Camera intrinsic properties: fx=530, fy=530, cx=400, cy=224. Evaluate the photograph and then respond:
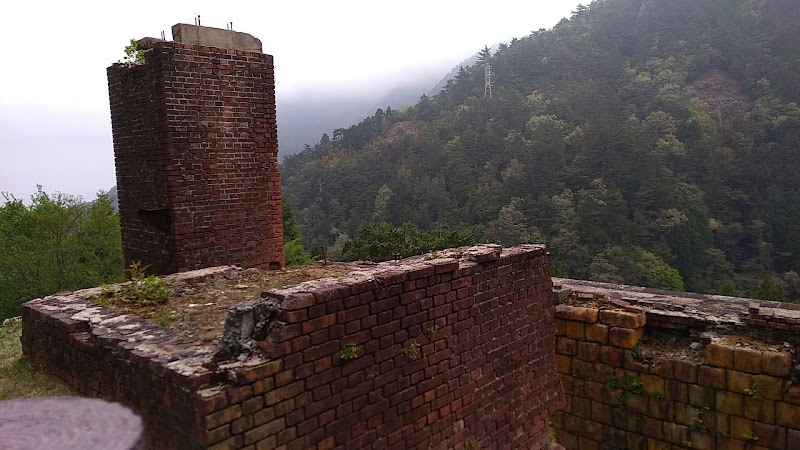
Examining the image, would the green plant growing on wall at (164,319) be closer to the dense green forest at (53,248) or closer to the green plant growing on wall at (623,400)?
the green plant growing on wall at (623,400)

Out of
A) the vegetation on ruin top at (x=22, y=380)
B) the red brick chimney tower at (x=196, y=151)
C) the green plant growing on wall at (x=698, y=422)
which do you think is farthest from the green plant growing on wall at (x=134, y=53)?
the green plant growing on wall at (x=698, y=422)

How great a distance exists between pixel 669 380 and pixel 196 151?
512 centimetres

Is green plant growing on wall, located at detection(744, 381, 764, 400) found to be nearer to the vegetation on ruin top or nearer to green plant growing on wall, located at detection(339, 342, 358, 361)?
green plant growing on wall, located at detection(339, 342, 358, 361)

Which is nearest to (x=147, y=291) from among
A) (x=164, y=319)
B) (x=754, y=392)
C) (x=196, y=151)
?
(x=164, y=319)

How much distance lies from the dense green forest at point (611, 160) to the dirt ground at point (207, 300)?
917 inches

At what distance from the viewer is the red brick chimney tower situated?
5.50 metres

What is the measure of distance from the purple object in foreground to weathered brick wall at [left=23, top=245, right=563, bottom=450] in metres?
0.10

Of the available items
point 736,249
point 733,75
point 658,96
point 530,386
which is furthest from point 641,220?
point 530,386

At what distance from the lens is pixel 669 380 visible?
4.68 m

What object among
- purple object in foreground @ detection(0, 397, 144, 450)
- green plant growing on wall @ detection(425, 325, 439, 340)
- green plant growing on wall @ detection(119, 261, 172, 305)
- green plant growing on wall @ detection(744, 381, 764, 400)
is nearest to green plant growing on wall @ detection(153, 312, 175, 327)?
green plant growing on wall @ detection(119, 261, 172, 305)

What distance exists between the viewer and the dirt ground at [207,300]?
146 inches

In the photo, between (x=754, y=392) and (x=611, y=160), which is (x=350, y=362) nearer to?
(x=754, y=392)

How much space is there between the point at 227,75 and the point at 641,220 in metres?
43.8

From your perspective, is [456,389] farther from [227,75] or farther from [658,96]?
[658,96]
